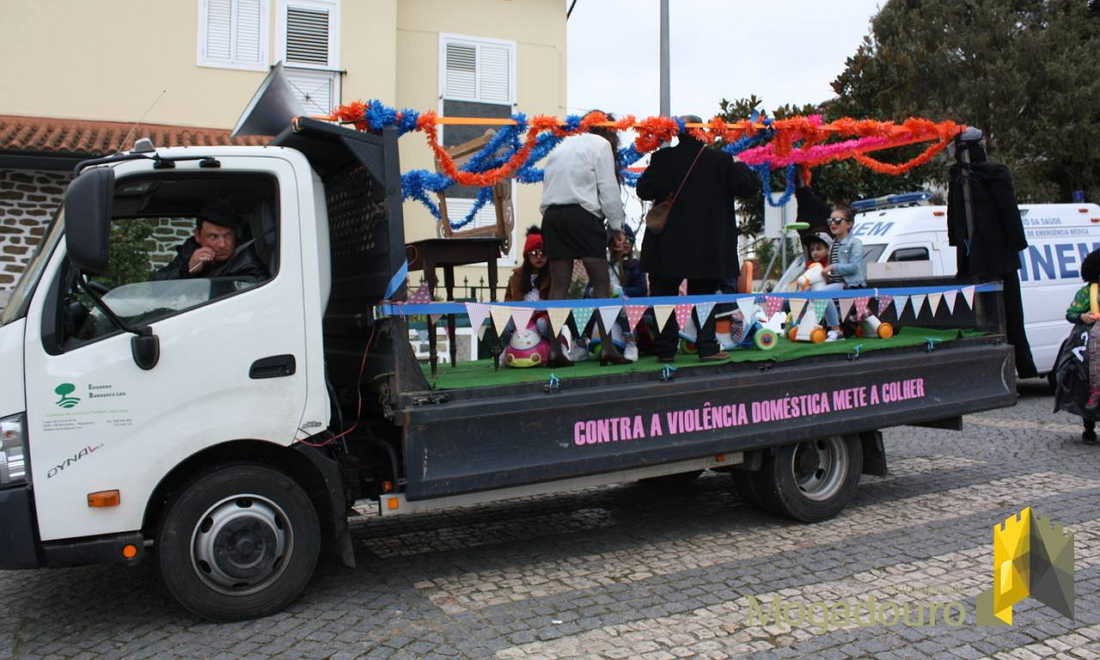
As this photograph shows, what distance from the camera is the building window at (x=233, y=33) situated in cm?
1365

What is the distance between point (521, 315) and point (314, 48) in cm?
1106

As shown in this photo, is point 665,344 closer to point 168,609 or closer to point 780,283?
point 780,283

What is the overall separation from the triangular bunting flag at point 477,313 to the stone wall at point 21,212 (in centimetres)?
1038

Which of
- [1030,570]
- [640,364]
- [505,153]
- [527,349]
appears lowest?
[1030,570]

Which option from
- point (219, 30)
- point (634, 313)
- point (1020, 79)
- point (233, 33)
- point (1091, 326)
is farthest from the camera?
point (1020, 79)

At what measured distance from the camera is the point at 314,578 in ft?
16.1

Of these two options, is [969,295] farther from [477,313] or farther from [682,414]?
[477,313]

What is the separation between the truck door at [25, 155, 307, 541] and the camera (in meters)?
3.85

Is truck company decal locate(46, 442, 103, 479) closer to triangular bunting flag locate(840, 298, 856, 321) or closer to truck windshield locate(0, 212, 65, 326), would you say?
truck windshield locate(0, 212, 65, 326)

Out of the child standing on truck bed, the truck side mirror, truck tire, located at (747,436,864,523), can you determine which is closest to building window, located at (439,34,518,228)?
the child standing on truck bed

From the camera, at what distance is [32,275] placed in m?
4.02

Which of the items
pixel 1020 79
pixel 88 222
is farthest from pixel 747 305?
pixel 1020 79

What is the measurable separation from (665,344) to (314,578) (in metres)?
2.53

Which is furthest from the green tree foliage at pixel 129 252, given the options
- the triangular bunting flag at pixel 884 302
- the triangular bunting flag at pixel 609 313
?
the triangular bunting flag at pixel 884 302
